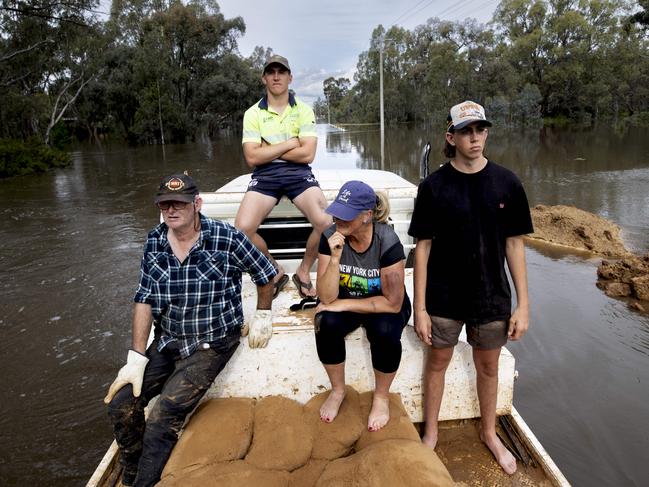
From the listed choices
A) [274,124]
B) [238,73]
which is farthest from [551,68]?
[274,124]

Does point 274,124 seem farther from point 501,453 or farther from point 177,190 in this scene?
point 501,453

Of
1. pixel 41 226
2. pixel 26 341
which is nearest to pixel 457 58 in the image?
pixel 41 226

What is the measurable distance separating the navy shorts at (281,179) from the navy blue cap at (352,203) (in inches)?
45.8

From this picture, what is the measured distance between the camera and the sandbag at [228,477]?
7.07 ft

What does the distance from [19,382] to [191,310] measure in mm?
3078

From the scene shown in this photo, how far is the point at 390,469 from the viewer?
2.12 m

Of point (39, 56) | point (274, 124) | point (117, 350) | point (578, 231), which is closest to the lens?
point (274, 124)

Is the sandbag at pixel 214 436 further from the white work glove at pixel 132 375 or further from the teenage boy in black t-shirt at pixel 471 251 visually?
the teenage boy in black t-shirt at pixel 471 251

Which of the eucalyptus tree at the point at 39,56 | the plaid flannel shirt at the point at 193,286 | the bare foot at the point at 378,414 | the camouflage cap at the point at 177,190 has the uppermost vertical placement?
the eucalyptus tree at the point at 39,56

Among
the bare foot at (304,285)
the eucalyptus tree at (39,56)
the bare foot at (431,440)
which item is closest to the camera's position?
the bare foot at (431,440)

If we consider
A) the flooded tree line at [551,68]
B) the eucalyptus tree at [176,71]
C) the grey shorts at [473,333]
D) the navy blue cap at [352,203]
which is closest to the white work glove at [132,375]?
the navy blue cap at [352,203]

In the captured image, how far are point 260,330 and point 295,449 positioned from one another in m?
0.69

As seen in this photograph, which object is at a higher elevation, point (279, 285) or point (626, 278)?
point (279, 285)

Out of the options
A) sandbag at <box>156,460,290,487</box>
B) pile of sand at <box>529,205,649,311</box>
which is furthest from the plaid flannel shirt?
pile of sand at <box>529,205,649,311</box>
